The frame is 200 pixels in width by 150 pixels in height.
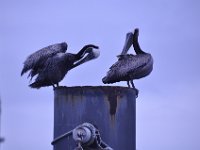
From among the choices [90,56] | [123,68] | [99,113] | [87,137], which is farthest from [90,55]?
[87,137]

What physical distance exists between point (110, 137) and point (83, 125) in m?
0.35

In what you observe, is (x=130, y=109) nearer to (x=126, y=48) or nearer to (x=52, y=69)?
(x=52, y=69)

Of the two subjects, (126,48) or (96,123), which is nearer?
(96,123)

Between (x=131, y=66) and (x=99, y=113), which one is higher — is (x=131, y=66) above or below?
above

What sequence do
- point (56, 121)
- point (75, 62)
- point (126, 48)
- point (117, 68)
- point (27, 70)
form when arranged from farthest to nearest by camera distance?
point (126, 48) → point (117, 68) → point (27, 70) → point (75, 62) → point (56, 121)

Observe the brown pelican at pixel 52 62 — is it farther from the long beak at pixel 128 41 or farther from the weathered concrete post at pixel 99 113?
the long beak at pixel 128 41

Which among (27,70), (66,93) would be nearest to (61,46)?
(27,70)

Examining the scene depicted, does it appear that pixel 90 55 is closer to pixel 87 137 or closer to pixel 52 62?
pixel 52 62

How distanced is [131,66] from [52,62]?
63.0 inches

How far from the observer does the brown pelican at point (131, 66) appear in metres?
8.84

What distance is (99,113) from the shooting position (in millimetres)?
5254

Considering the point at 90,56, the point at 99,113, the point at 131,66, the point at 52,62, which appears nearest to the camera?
the point at 99,113

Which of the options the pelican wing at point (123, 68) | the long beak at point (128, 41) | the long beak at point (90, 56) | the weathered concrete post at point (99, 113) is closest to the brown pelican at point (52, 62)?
the long beak at point (90, 56)

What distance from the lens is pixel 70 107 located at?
5305 millimetres
